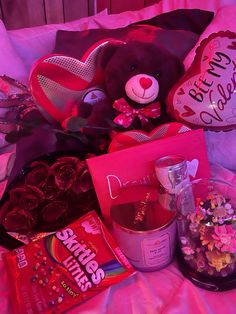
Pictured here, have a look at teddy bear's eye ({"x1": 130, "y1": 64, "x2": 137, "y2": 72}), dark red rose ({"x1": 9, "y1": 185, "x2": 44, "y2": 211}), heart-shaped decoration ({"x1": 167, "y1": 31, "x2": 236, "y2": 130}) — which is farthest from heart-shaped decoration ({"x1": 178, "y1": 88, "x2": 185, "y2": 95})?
dark red rose ({"x1": 9, "y1": 185, "x2": 44, "y2": 211})

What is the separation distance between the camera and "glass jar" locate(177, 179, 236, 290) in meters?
0.63

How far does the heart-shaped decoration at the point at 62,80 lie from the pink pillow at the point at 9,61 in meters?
0.31

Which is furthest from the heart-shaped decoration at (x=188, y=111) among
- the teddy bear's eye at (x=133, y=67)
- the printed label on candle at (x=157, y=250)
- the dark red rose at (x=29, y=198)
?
the dark red rose at (x=29, y=198)

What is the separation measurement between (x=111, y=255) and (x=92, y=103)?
0.40 metres

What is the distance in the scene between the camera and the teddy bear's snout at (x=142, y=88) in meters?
0.79

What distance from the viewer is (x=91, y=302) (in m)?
0.65

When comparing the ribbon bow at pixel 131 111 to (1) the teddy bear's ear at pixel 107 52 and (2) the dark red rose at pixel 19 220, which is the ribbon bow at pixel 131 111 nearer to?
(1) the teddy bear's ear at pixel 107 52

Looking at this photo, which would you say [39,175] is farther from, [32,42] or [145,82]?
[32,42]

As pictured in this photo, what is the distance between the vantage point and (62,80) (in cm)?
87

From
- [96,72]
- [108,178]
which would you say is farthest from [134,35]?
[108,178]

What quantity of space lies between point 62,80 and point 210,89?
1.18 ft

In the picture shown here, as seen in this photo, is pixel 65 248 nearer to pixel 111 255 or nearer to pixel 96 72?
pixel 111 255

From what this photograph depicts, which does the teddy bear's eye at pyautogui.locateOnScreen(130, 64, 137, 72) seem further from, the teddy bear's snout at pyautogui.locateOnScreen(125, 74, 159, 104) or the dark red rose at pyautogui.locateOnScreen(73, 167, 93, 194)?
the dark red rose at pyautogui.locateOnScreen(73, 167, 93, 194)

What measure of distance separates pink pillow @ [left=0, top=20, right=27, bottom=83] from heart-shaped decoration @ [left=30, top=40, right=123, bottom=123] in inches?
12.4
